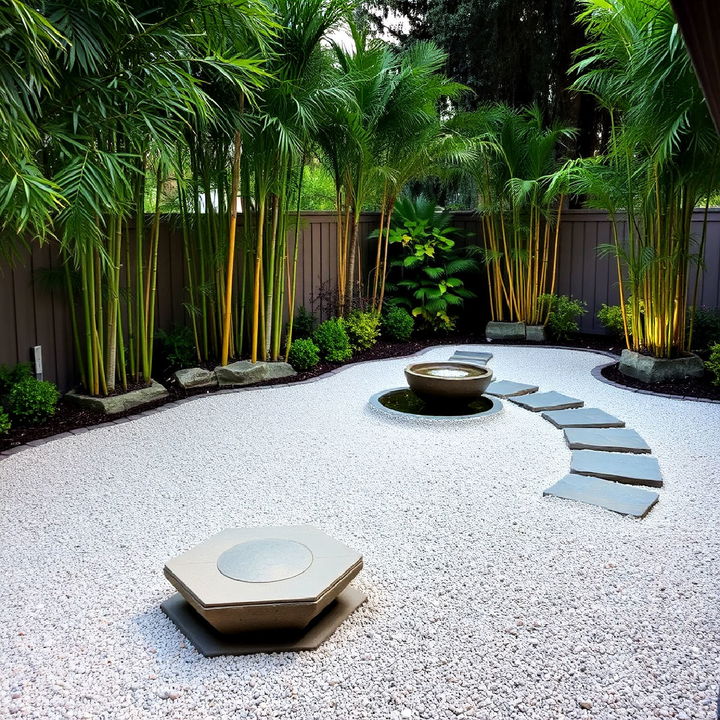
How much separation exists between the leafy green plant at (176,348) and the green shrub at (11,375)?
126cm

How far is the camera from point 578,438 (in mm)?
3711

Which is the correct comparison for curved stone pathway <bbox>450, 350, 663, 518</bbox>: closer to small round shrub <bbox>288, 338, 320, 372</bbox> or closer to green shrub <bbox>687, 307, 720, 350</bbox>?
small round shrub <bbox>288, 338, 320, 372</bbox>

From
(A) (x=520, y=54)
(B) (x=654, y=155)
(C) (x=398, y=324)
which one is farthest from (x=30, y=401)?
(A) (x=520, y=54)

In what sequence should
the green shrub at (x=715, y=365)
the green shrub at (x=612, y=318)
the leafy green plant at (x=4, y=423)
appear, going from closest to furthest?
the leafy green plant at (x=4, y=423), the green shrub at (x=715, y=365), the green shrub at (x=612, y=318)

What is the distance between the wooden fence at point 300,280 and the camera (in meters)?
4.18

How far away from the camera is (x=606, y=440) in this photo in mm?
3662

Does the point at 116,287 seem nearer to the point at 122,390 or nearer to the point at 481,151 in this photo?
the point at 122,390

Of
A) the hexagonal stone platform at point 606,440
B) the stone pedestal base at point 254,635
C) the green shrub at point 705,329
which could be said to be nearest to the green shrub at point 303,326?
the hexagonal stone platform at point 606,440

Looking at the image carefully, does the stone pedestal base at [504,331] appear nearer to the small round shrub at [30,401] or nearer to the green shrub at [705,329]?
the green shrub at [705,329]

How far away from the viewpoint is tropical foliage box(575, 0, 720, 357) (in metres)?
4.14

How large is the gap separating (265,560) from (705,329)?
17.5 ft

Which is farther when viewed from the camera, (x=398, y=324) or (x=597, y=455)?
(x=398, y=324)

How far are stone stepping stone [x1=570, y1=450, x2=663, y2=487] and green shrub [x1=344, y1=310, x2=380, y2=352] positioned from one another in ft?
10.3

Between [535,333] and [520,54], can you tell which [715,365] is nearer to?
[535,333]
